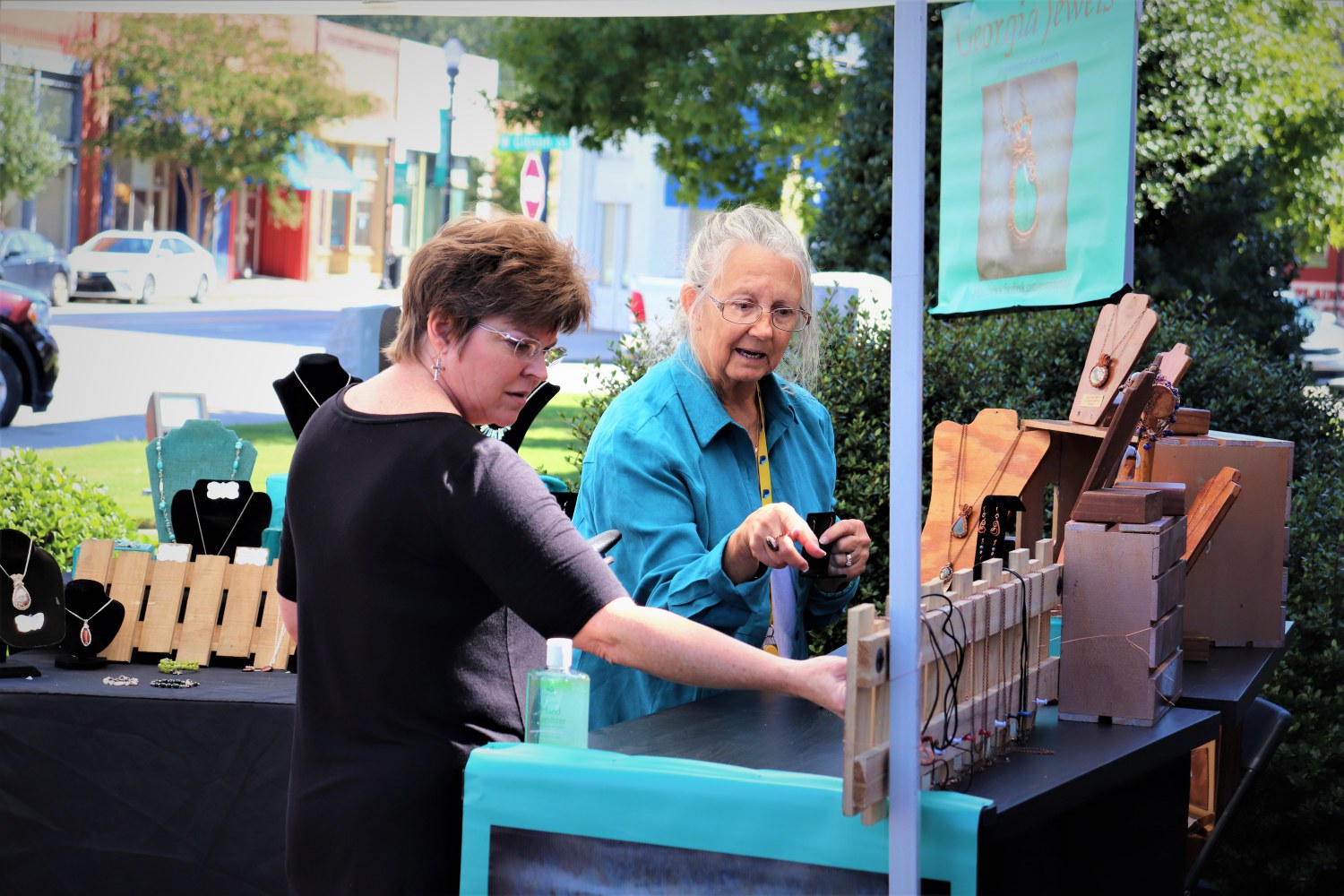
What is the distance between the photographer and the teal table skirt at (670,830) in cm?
152

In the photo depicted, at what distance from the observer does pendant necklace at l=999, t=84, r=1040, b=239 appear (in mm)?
3012

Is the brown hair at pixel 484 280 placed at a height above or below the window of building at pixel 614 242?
below

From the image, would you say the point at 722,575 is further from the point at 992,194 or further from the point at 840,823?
the point at 992,194

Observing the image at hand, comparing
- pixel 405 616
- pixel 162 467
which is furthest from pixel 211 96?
pixel 405 616

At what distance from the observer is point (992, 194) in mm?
3176

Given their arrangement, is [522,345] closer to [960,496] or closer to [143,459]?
[960,496]

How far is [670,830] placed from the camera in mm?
1593

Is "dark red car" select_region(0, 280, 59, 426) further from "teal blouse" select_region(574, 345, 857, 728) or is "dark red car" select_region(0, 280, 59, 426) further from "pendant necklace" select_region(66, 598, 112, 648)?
"teal blouse" select_region(574, 345, 857, 728)

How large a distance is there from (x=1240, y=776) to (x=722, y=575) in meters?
1.51

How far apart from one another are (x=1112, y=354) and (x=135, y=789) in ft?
7.62

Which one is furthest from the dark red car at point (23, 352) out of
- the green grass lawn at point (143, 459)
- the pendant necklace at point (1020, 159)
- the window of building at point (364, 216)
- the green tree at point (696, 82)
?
the window of building at point (364, 216)

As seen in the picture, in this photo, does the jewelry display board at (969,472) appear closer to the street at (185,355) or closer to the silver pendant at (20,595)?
the silver pendant at (20,595)

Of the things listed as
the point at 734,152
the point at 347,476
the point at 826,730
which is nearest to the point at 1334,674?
the point at 826,730

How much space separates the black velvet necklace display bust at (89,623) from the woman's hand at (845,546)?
2058mm
